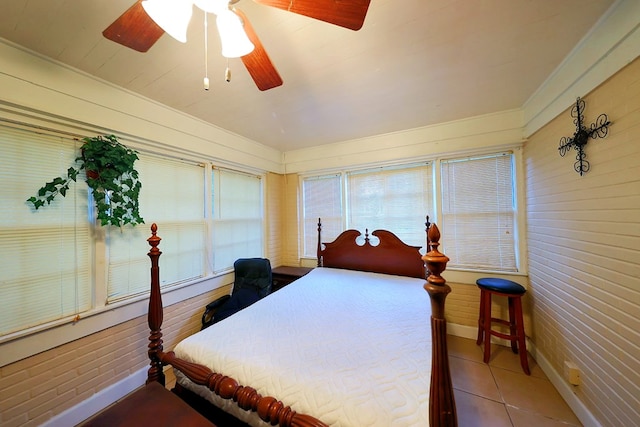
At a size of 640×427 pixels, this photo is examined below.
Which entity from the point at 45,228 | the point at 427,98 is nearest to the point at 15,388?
the point at 45,228

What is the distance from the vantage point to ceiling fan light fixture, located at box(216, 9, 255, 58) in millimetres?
910

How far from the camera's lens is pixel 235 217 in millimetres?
2895

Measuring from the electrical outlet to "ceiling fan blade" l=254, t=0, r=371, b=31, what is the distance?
260 centimetres

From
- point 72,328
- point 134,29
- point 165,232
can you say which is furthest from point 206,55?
point 72,328

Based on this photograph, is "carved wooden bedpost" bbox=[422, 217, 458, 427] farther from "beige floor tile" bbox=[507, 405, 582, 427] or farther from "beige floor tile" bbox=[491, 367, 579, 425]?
"beige floor tile" bbox=[491, 367, 579, 425]

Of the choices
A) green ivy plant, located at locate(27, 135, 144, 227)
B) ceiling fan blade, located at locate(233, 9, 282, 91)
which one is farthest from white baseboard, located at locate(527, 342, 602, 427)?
green ivy plant, located at locate(27, 135, 144, 227)

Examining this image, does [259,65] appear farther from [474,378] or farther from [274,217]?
[474,378]

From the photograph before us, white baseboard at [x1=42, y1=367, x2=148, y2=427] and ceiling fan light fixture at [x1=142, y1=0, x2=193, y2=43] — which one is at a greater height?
ceiling fan light fixture at [x1=142, y1=0, x2=193, y2=43]

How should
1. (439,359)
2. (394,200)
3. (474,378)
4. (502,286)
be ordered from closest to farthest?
1. (439,359)
2. (474,378)
3. (502,286)
4. (394,200)

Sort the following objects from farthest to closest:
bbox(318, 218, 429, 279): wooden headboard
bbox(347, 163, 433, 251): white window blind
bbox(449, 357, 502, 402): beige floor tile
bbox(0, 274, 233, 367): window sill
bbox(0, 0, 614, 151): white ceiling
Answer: bbox(347, 163, 433, 251): white window blind → bbox(318, 218, 429, 279): wooden headboard → bbox(449, 357, 502, 402): beige floor tile → bbox(0, 274, 233, 367): window sill → bbox(0, 0, 614, 151): white ceiling

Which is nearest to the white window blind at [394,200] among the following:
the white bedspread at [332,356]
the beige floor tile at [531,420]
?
the white bedspread at [332,356]

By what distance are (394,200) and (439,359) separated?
235cm

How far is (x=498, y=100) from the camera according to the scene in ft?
6.86

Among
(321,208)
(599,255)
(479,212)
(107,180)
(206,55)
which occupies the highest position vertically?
(206,55)
